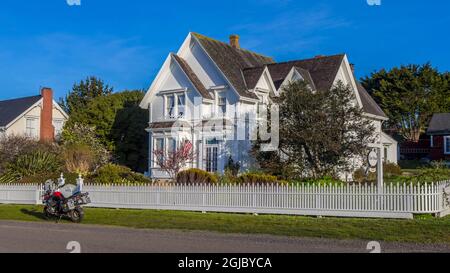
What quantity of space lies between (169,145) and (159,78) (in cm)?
474

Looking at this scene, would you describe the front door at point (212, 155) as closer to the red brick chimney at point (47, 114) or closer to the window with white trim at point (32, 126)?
the window with white trim at point (32, 126)

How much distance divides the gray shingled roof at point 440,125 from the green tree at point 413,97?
8.23 meters

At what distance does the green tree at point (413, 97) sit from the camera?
63250 mm

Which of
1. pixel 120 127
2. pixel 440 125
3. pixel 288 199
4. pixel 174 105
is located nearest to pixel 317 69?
pixel 174 105

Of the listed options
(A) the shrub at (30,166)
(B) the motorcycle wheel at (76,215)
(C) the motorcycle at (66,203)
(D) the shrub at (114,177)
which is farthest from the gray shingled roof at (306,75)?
(B) the motorcycle wheel at (76,215)

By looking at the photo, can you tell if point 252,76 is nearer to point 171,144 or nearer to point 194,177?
point 171,144

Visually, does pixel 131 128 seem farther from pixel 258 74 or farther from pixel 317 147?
pixel 317 147

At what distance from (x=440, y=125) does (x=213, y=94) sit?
93.7 ft

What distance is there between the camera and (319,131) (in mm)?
26422

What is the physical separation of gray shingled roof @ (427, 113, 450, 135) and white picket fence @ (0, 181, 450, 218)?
35.8 meters

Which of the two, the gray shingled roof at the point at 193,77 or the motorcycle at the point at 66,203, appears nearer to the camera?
the motorcycle at the point at 66,203

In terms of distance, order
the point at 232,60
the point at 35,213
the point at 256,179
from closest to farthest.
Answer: the point at 35,213 → the point at 256,179 → the point at 232,60
